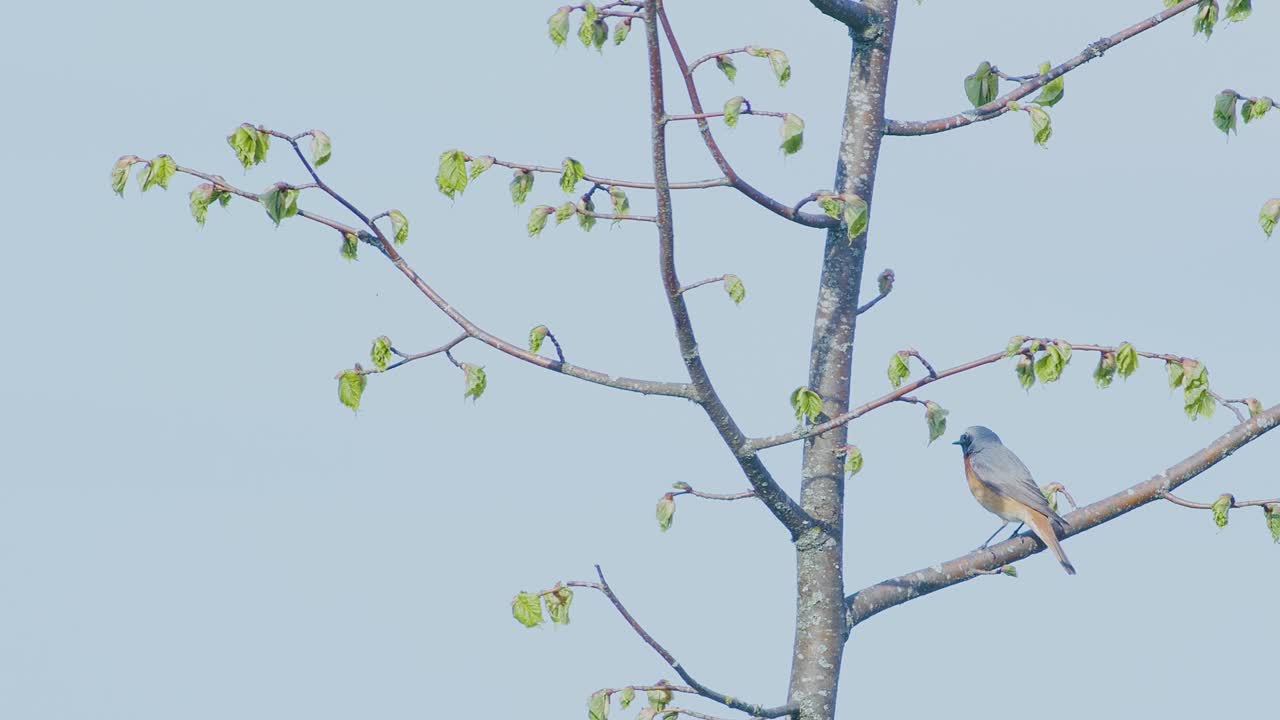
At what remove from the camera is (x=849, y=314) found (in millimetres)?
5555

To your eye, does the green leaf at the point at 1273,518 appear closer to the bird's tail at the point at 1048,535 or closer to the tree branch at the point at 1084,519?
the tree branch at the point at 1084,519

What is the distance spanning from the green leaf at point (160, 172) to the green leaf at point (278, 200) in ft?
1.14

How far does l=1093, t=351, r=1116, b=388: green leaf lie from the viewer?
4.68m

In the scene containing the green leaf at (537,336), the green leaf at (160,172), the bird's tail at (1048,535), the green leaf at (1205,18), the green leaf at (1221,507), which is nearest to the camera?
the green leaf at (160,172)

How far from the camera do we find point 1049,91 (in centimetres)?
570

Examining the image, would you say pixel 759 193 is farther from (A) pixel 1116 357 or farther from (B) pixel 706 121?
(A) pixel 1116 357

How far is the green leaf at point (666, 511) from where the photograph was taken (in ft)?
16.7

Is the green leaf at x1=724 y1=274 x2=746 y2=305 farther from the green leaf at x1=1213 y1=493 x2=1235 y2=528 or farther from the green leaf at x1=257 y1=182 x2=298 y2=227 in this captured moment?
the green leaf at x1=1213 y1=493 x2=1235 y2=528

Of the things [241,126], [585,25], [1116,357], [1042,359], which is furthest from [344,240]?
[1116,357]

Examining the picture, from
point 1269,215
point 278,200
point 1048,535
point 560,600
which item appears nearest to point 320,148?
point 278,200

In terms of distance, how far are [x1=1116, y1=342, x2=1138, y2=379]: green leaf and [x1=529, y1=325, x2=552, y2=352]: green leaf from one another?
2.06 metres

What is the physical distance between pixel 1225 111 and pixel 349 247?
3.67 metres

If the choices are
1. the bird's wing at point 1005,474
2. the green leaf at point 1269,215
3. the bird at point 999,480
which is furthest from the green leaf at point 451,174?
the bird's wing at point 1005,474

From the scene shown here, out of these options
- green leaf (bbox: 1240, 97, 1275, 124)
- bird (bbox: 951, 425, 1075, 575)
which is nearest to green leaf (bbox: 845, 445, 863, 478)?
green leaf (bbox: 1240, 97, 1275, 124)
